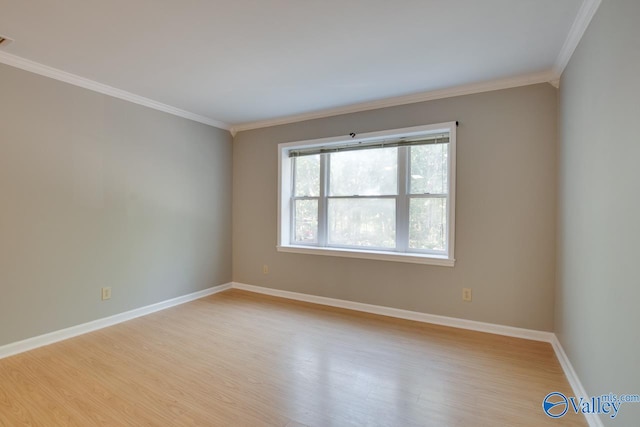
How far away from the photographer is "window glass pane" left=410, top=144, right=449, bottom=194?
3.19 metres

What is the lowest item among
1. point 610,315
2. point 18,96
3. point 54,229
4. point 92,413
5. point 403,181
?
point 92,413

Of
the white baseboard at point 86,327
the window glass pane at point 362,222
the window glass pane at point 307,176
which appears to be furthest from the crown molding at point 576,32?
the white baseboard at point 86,327

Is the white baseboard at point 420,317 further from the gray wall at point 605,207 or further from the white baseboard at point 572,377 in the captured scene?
the gray wall at point 605,207

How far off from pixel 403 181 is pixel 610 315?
7.18ft

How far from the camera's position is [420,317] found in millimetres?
3215

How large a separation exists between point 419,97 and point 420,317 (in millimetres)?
2419

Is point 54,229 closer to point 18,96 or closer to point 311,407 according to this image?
point 18,96

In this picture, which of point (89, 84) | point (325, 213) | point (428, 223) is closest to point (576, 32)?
point (428, 223)

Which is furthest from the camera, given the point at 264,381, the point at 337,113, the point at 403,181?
the point at 337,113

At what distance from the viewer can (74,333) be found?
280 cm

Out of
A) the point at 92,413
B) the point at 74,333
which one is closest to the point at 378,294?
the point at 92,413

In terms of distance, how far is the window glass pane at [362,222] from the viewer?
3.54 meters

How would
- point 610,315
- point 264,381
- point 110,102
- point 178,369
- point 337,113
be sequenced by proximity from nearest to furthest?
point 610,315
point 264,381
point 178,369
point 110,102
point 337,113

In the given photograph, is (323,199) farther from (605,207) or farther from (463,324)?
(605,207)
